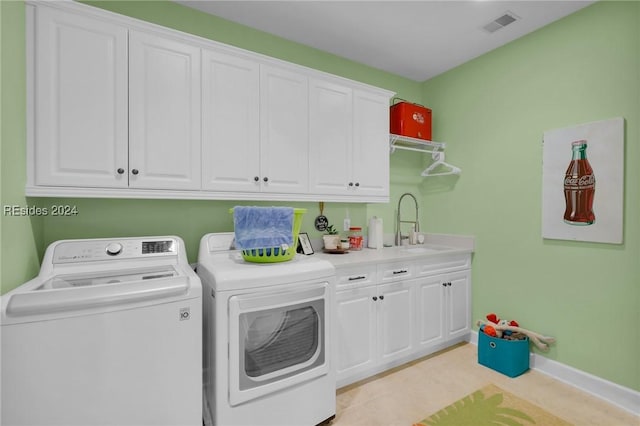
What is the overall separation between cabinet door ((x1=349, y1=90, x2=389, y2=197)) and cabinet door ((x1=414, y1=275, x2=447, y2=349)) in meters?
0.87

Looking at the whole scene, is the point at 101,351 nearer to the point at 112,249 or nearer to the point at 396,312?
the point at 112,249

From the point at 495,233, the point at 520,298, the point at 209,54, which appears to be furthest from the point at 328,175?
the point at 520,298

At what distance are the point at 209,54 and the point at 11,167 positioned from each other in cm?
120

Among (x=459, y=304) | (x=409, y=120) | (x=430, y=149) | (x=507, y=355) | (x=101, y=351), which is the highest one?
(x=409, y=120)

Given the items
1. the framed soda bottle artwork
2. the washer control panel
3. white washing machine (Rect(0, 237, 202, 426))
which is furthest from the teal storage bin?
the washer control panel

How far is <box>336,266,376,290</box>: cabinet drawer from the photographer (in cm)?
210

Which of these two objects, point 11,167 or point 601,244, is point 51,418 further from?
point 601,244

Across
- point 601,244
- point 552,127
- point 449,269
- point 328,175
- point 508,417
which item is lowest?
point 508,417

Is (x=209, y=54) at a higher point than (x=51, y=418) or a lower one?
higher

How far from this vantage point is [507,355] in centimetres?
232

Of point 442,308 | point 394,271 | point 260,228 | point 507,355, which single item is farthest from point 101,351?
point 507,355

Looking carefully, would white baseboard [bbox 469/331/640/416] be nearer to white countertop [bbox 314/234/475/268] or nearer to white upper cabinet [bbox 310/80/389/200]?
white countertop [bbox 314/234/475/268]

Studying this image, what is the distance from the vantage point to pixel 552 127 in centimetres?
236

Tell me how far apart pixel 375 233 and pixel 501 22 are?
6.52 ft
